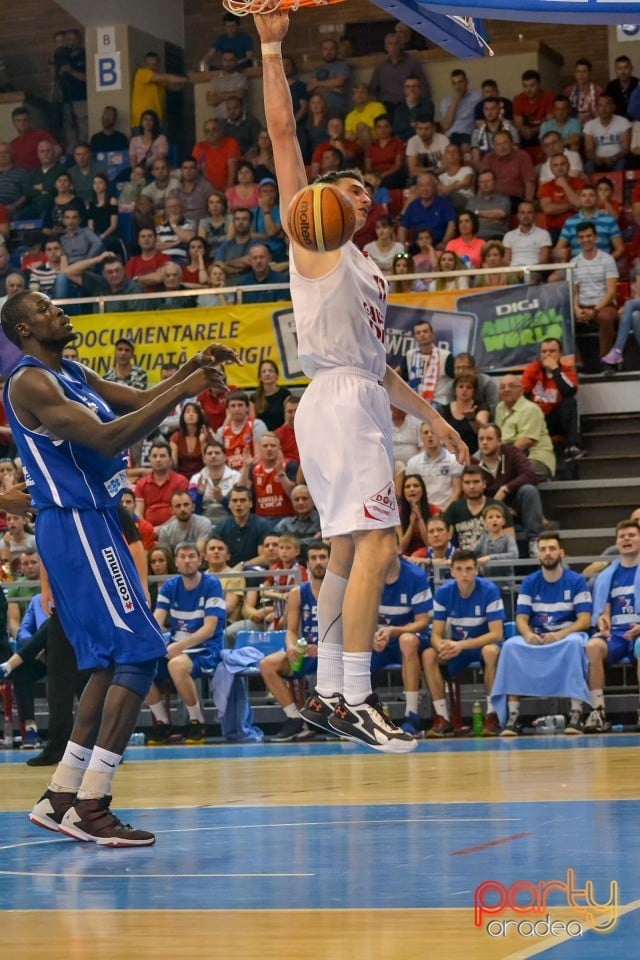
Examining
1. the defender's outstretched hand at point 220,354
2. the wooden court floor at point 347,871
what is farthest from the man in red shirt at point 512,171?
the defender's outstretched hand at point 220,354

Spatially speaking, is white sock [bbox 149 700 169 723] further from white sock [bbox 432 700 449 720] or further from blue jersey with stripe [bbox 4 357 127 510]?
blue jersey with stripe [bbox 4 357 127 510]

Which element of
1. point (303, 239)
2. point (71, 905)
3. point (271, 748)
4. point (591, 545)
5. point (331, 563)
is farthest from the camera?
point (591, 545)

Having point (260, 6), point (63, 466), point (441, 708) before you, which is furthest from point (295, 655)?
point (260, 6)

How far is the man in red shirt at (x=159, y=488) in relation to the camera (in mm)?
15859

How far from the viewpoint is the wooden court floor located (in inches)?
151

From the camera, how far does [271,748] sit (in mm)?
12172

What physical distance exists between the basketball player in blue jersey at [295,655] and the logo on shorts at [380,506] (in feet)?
23.2

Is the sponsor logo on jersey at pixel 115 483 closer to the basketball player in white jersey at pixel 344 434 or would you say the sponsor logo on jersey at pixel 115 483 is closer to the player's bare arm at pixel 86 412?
the player's bare arm at pixel 86 412

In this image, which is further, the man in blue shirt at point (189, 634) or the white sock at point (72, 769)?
the man in blue shirt at point (189, 634)

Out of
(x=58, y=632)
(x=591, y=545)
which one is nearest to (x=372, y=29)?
(x=591, y=545)

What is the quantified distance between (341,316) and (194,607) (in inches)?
313

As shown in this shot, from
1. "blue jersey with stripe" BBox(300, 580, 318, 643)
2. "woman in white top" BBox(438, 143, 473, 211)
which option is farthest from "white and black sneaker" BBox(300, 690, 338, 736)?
"woman in white top" BBox(438, 143, 473, 211)

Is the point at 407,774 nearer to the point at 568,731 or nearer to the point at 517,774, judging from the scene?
the point at 517,774

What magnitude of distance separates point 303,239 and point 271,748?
711cm
